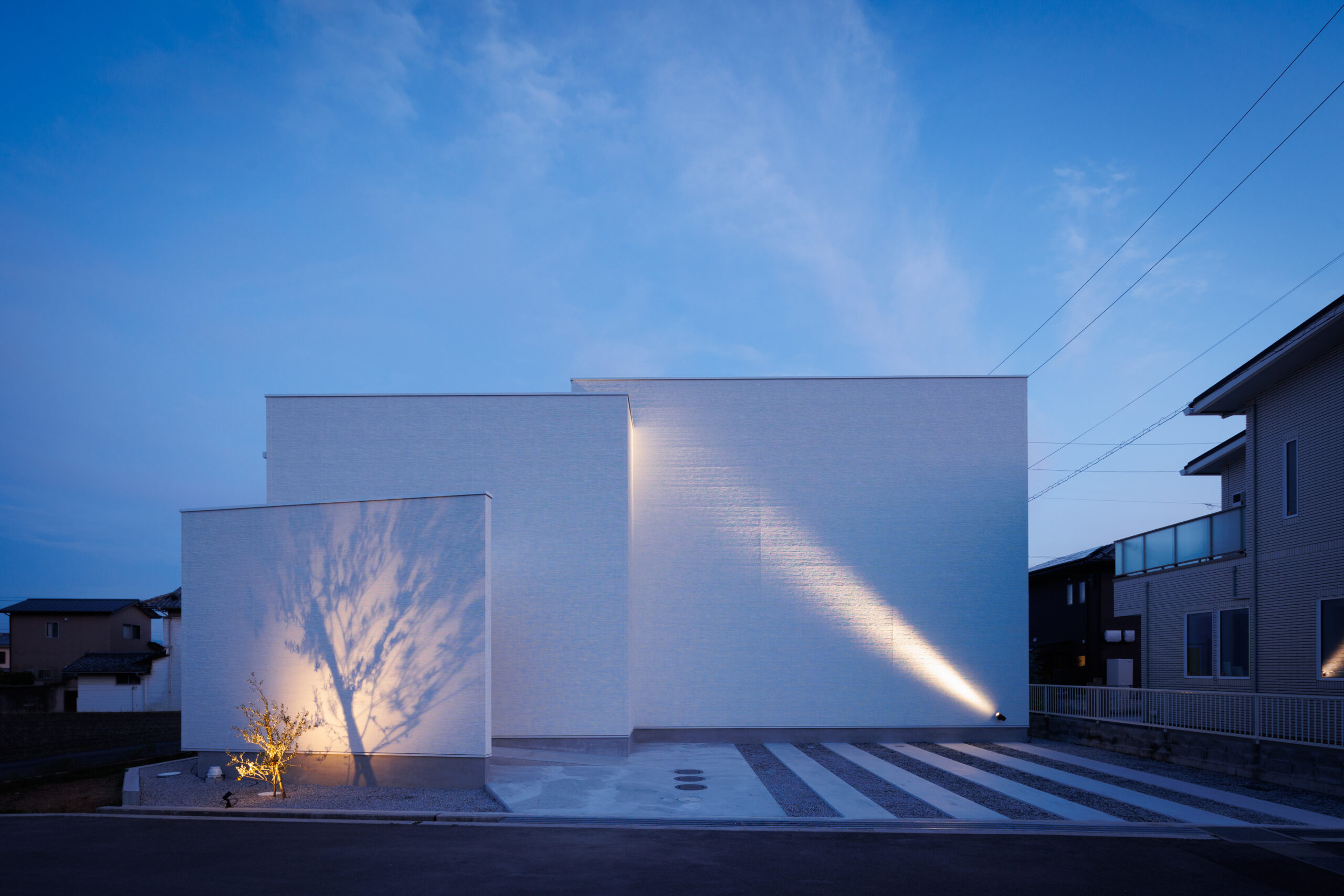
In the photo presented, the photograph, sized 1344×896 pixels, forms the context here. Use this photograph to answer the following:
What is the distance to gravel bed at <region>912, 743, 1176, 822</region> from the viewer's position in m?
8.32

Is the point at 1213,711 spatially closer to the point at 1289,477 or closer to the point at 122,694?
the point at 1289,477

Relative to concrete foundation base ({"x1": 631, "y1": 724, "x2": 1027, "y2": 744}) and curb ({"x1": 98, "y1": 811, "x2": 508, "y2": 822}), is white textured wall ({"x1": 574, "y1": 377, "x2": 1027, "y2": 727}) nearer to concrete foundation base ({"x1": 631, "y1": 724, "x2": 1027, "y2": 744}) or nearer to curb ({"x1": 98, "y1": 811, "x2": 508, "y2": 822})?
concrete foundation base ({"x1": 631, "y1": 724, "x2": 1027, "y2": 744})

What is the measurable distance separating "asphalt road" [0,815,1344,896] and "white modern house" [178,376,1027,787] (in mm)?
2597

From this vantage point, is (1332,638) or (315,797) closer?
(315,797)

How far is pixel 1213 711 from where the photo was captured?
12.0 meters

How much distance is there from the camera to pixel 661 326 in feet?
307

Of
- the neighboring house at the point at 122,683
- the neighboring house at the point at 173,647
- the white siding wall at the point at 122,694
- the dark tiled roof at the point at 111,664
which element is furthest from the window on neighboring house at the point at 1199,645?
the dark tiled roof at the point at 111,664

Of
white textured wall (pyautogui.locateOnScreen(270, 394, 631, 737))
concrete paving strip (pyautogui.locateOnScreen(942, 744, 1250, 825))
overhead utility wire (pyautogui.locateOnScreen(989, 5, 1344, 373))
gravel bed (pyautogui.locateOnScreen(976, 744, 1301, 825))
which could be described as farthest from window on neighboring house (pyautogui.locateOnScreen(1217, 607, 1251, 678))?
white textured wall (pyautogui.locateOnScreen(270, 394, 631, 737))

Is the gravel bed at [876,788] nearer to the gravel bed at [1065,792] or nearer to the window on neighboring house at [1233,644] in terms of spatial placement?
the gravel bed at [1065,792]

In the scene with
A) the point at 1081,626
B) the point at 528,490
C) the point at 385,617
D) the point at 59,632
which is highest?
the point at 528,490

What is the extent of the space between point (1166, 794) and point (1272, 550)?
19.1 feet

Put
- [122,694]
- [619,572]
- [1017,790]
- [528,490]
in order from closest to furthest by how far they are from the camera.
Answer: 1. [1017,790]
2. [619,572]
3. [528,490]
4. [122,694]

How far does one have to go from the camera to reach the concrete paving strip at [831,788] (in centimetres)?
852

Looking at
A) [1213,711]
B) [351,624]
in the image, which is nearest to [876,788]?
[1213,711]
